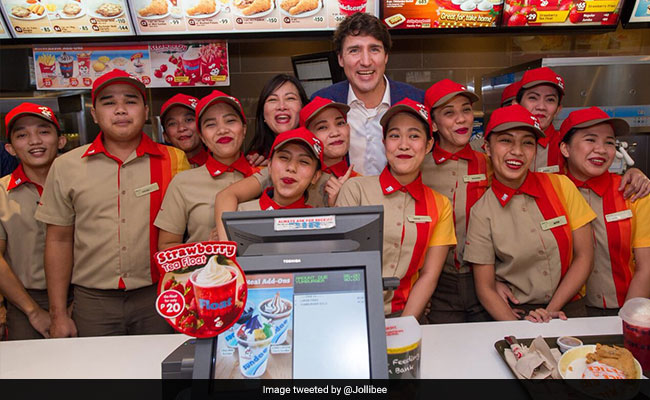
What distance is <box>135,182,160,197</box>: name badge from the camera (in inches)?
96.1

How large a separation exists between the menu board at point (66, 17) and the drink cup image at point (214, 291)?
124 inches

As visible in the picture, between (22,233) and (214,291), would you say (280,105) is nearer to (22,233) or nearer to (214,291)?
(22,233)

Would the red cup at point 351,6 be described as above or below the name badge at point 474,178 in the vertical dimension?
above

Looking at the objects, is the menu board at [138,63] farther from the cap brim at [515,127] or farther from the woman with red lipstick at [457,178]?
the cap brim at [515,127]

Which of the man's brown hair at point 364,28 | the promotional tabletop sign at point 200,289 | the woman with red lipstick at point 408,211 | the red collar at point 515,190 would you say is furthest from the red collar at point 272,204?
the promotional tabletop sign at point 200,289

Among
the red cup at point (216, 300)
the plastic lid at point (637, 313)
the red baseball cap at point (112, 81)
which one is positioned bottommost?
the plastic lid at point (637, 313)

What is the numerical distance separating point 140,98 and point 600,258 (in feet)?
7.85

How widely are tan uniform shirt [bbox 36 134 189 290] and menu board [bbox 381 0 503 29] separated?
6.87ft

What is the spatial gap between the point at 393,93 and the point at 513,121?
2.55 ft

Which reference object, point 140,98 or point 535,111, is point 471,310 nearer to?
point 535,111

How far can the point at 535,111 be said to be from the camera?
9.07ft

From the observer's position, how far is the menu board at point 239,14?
3.56 m

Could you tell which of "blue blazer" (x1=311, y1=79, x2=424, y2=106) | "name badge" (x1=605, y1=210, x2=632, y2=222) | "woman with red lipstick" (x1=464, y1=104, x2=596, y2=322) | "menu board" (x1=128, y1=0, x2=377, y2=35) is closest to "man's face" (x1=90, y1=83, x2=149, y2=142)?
"blue blazer" (x1=311, y1=79, x2=424, y2=106)

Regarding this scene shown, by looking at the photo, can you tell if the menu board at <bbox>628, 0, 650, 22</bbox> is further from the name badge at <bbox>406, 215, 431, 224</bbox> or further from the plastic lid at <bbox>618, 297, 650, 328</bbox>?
the plastic lid at <bbox>618, 297, 650, 328</bbox>
